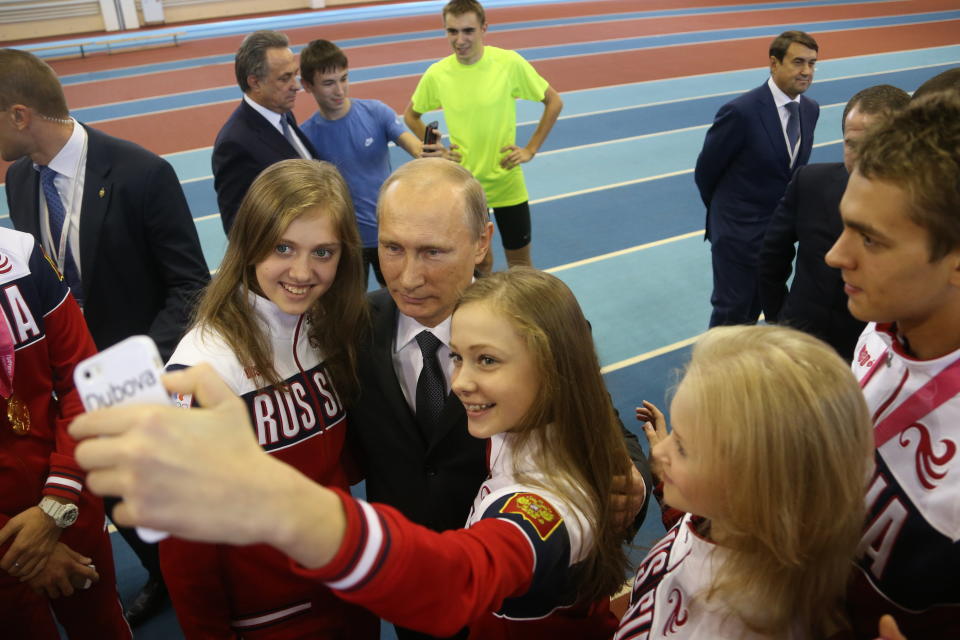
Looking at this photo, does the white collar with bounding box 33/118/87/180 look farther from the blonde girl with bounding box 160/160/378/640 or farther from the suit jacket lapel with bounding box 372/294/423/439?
the suit jacket lapel with bounding box 372/294/423/439

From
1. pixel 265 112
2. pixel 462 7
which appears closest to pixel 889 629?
pixel 265 112

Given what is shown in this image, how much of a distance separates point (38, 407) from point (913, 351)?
236 centimetres

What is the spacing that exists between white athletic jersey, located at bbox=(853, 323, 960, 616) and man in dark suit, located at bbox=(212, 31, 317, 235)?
11.7 feet

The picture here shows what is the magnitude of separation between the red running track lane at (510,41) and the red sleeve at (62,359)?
10841 millimetres

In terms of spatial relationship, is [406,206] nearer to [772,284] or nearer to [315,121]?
[772,284]

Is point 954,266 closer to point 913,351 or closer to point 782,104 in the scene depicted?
point 913,351

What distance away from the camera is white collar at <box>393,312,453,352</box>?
2.11m

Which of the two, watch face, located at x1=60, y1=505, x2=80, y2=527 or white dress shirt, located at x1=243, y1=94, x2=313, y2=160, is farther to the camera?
white dress shirt, located at x1=243, y1=94, x2=313, y2=160

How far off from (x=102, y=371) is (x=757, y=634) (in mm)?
1180

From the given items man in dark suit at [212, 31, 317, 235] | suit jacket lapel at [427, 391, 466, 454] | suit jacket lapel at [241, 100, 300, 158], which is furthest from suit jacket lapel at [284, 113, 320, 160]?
suit jacket lapel at [427, 391, 466, 454]

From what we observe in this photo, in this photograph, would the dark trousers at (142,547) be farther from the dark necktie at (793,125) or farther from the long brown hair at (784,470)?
the dark necktie at (793,125)

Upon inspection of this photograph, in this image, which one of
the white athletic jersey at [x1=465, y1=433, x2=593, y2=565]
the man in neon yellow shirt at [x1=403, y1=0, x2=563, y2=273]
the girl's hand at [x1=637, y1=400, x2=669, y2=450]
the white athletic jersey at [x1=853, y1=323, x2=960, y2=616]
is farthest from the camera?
the man in neon yellow shirt at [x1=403, y1=0, x2=563, y2=273]

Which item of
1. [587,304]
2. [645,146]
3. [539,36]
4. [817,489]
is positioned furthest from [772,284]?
[539,36]

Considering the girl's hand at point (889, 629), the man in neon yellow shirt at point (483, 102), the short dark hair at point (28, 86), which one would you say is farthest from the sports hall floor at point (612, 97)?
the short dark hair at point (28, 86)
